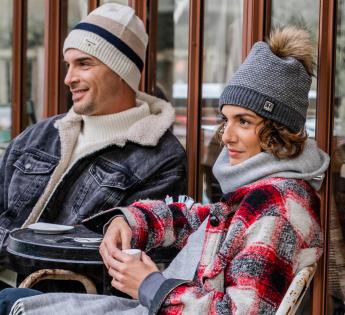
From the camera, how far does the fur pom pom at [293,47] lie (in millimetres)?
2279

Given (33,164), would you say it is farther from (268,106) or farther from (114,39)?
(268,106)

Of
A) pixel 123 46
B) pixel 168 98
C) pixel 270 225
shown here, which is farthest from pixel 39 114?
pixel 270 225

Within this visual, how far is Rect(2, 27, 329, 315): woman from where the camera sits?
1.94 meters

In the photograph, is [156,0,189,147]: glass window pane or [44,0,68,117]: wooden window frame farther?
[44,0,68,117]: wooden window frame

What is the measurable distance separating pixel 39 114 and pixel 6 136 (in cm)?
21

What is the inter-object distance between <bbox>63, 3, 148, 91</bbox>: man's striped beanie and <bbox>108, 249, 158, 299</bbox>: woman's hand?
1173 mm

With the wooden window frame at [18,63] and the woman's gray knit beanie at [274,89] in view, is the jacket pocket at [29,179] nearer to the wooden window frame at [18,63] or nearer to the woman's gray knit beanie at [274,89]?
the wooden window frame at [18,63]

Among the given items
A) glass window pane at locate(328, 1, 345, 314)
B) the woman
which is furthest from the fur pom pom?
glass window pane at locate(328, 1, 345, 314)

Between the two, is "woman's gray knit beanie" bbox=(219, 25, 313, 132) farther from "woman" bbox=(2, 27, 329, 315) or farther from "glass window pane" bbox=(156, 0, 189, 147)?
"glass window pane" bbox=(156, 0, 189, 147)

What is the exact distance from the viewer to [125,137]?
304 cm

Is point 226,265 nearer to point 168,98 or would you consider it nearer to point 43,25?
point 168,98

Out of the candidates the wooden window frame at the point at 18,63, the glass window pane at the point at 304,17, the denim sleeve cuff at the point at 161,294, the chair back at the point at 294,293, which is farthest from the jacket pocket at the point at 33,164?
the chair back at the point at 294,293

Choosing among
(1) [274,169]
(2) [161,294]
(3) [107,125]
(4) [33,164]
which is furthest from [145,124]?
(2) [161,294]

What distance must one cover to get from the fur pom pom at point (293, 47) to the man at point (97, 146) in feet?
2.79
